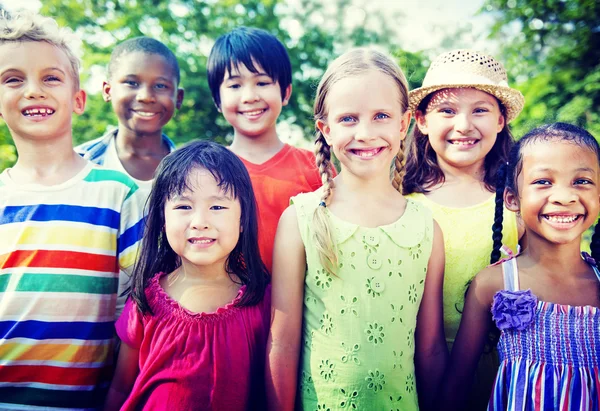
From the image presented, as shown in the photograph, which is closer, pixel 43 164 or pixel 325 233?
pixel 325 233

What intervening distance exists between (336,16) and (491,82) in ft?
55.9

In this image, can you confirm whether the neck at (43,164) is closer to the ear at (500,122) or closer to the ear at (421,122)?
the ear at (421,122)

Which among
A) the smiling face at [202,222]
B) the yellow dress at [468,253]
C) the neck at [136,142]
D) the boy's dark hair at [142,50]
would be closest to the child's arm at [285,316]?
the smiling face at [202,222]

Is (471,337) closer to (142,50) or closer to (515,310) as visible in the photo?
(515,310)

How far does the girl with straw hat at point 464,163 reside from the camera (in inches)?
102

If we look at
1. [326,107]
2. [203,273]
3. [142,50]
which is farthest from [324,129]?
[142,50]

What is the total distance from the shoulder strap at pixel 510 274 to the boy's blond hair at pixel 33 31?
2260 millimetres

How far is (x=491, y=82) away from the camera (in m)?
2.73

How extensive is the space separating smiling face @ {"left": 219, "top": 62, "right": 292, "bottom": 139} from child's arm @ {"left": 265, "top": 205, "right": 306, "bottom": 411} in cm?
105

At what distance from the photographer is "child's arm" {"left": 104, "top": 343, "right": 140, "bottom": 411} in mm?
2234

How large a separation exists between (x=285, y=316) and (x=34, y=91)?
5.09 ft

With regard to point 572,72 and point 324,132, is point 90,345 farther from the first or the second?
point 572,72

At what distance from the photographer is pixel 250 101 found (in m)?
3.13

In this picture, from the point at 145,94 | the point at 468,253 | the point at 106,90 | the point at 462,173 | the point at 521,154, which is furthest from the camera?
the point at 106,90
